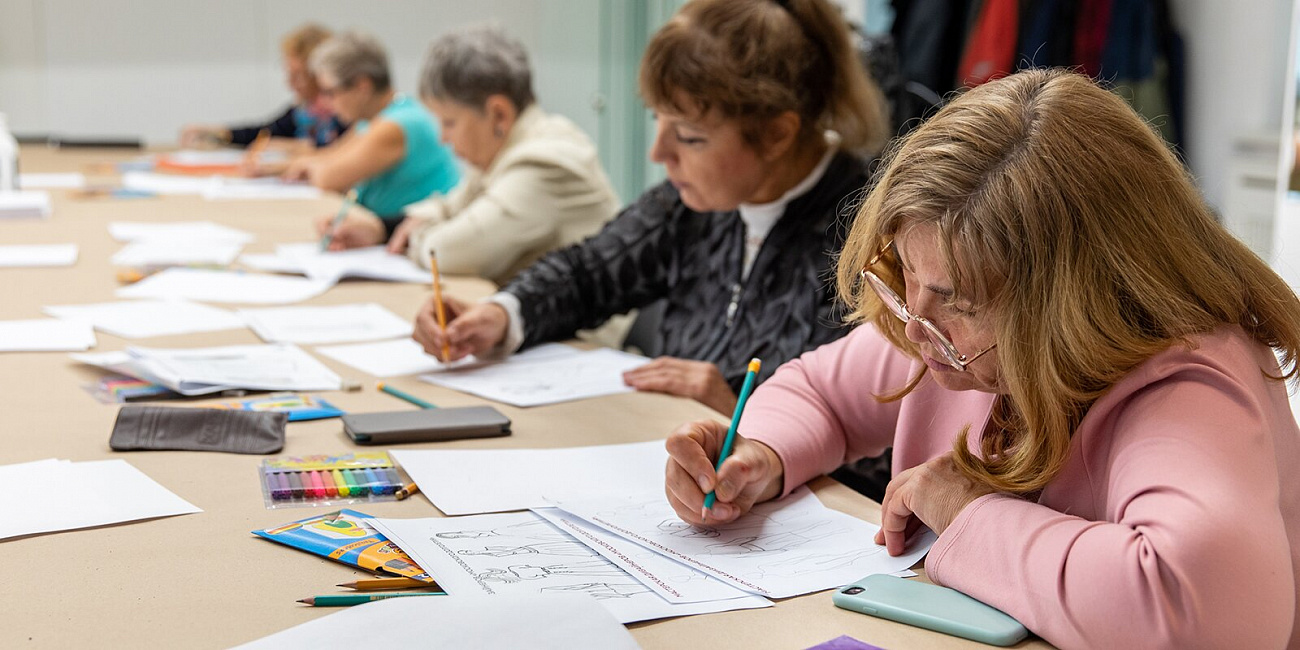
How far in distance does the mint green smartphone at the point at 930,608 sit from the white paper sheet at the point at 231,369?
0.90 meters

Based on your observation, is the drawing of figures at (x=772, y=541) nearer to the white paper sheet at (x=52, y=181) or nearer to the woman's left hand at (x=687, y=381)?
the woman's left hand at (x=687, y=381)

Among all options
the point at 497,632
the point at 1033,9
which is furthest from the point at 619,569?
the point at 1033,9

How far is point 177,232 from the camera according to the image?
115 inches

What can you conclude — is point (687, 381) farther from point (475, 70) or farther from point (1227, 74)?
point (1227, 74)

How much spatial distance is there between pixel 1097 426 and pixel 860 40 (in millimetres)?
2576

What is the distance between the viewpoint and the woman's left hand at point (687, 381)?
1.61m

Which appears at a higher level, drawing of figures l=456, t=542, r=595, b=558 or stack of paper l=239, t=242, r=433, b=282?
drawing of figures l=456, t=542, r=595, b=558

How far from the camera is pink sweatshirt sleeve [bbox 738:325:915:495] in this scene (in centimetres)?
120

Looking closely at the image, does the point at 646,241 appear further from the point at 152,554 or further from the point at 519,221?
the point at 152,554

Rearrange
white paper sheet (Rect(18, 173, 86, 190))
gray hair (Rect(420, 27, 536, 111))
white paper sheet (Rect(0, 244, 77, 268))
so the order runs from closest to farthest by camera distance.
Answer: white paper sheet (Rect(0, 244, 77, 268)), gray hair (Rect(420, 27, 536, 111)), white paper sheet (Rect(18, 173, 86, 190))

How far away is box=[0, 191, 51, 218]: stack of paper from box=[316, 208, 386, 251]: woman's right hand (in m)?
0.77

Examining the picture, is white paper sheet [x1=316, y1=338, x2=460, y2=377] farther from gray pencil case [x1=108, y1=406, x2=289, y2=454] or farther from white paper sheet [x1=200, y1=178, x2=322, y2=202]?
white paper sheet [x1=200, y1=178, x2=322, y2=202]

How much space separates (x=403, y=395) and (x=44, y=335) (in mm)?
651

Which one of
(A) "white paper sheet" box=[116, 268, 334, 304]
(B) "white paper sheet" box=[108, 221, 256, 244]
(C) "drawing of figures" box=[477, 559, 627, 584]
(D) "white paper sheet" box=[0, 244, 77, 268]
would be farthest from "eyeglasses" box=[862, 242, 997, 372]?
(B) "white paper sheet" box=[108, 221, 256, 244]
